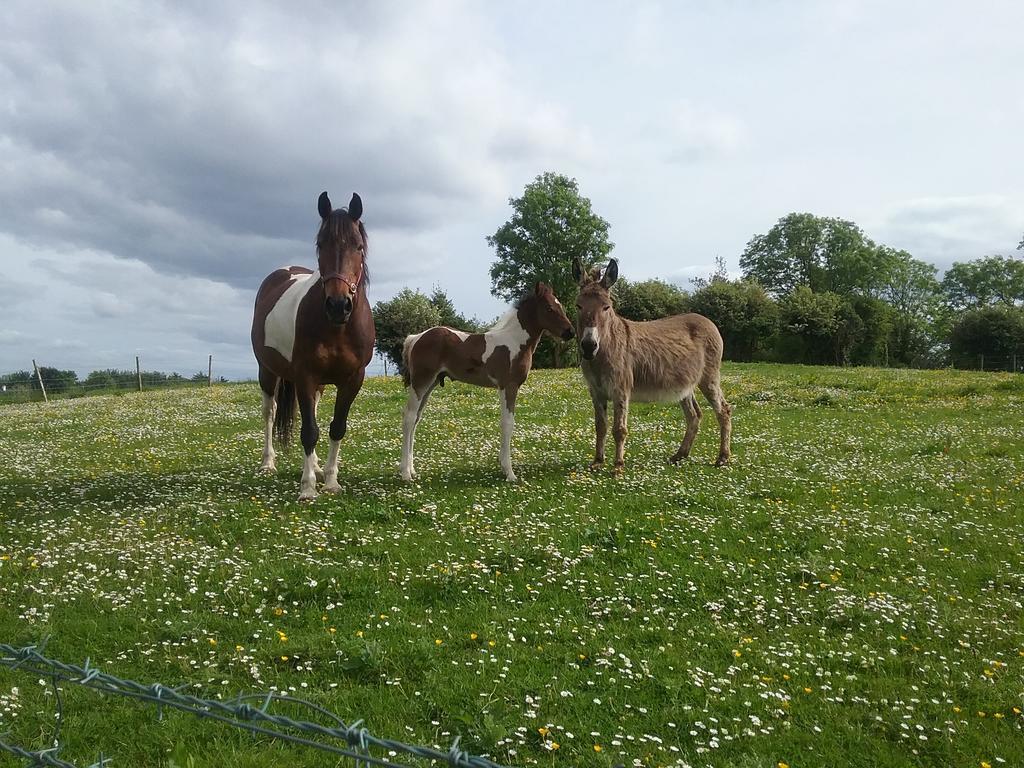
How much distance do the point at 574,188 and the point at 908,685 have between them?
66.8m

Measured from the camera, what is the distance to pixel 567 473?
1123 cm

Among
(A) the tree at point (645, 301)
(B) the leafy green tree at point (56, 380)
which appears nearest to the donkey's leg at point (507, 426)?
(B) the leafy green tree at point (56, 380)

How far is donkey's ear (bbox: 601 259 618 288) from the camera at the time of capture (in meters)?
10.9

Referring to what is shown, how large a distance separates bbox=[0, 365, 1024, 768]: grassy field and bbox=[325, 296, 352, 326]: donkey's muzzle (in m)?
2.60

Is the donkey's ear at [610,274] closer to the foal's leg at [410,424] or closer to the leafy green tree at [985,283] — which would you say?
the foal's leg at [410,424]

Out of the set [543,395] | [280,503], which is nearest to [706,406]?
[543,395]

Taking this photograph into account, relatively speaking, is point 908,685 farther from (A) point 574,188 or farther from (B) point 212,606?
(A) point 574,188

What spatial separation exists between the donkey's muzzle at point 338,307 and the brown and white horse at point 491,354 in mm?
2819

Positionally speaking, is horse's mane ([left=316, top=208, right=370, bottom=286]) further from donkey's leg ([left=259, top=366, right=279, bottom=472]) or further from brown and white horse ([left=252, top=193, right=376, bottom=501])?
donkey's leg ([left=259, top=366, right=279, bottom=472])

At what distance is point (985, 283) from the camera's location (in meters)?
79.3

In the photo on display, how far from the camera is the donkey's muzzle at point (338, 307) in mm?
8109

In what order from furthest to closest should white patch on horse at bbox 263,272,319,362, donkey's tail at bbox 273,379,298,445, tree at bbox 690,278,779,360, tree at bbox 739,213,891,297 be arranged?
1. tree at bbox 739,213,891,297
2. tree at bbox 690,278,779,360
3. donkey's tail at bbox 273,379,298,445
4. white patch on horse at bbox 263,272,319,362

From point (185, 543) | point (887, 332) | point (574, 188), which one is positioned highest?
point (574, 188)

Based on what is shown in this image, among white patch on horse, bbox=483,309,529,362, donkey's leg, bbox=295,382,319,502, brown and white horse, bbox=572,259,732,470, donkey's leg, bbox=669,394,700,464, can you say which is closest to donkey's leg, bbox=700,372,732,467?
brown and white horse, bbox=572,259,732,470
